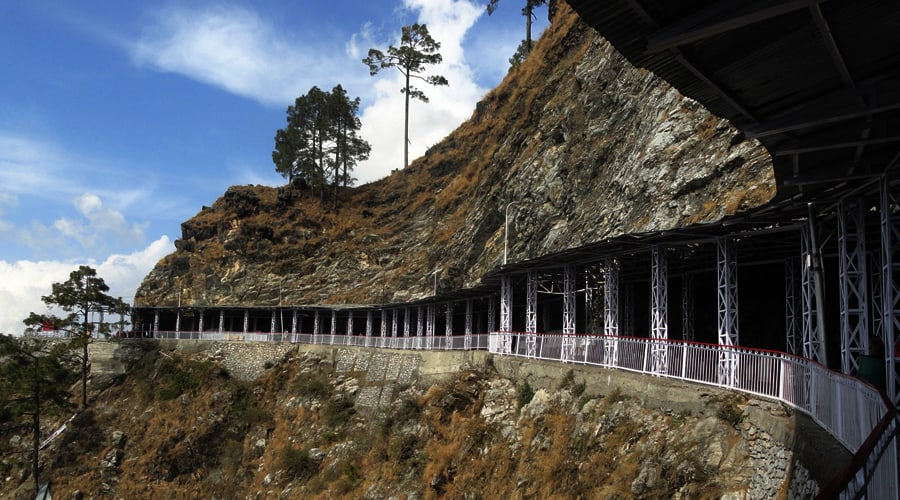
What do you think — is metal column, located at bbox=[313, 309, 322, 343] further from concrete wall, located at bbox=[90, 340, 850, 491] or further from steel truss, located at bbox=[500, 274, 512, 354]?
steel truss, located at bbox=[500, 274, 512, 354]

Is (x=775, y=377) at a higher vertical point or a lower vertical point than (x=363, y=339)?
higher

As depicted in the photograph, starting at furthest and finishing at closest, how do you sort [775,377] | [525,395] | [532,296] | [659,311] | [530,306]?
[530,306] → [532,296] → [525,395] → [659,311] → [775,377]

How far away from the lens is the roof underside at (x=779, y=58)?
5766 millimetres

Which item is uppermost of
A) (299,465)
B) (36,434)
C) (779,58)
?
(779,58)

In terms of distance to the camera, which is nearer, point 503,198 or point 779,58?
point 779,58

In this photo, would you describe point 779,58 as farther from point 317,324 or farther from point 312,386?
point 317,324

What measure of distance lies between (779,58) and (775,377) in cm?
742

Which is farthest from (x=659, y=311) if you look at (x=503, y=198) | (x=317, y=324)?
(x=317, y=324)

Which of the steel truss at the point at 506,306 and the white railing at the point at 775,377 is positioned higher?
the steel truss at the point at 506,306

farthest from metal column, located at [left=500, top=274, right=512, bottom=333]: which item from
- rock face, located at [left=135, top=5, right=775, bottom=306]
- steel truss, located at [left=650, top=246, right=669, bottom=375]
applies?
steel truss, located at [left=650, top=246, right=669, bottom=375]

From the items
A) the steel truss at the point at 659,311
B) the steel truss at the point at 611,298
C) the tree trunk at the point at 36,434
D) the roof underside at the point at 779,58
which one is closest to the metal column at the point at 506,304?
the steel truss at the point at 611,298

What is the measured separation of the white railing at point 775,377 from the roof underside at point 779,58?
348cm

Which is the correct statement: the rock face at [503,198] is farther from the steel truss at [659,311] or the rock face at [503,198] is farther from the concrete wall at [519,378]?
the concrete wall at [519,378]

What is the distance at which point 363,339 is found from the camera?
1556 inches
